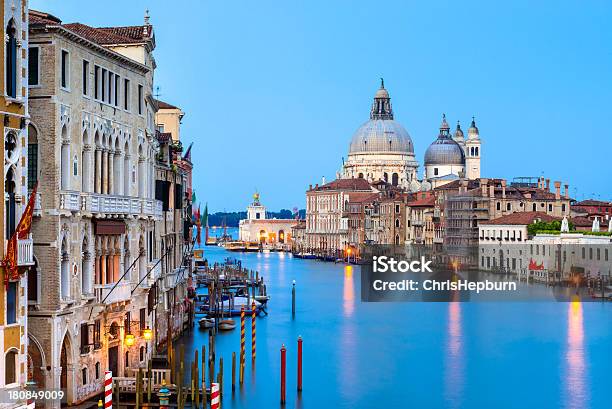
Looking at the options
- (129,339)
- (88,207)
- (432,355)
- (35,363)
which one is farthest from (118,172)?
(432,355)

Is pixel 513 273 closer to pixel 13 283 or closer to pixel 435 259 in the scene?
pixel 435 259

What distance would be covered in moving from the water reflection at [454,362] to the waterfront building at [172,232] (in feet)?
15.9

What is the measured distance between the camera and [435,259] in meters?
62.5

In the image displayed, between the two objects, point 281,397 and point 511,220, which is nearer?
point 281,397

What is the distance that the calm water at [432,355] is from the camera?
738 inches

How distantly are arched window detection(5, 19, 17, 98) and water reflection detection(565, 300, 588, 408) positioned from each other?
35.8ft

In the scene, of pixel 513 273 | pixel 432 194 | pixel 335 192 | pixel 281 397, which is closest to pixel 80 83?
pixel 281 397

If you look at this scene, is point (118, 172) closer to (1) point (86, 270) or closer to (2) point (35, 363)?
(1) point (86, 270)

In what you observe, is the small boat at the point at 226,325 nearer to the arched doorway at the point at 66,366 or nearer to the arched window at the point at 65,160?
the arched doorway at the point at 66,366

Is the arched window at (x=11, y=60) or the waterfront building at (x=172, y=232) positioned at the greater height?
the arched window at (x=11, y=60)

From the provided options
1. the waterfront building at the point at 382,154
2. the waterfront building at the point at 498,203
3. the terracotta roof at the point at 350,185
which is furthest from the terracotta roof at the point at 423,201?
the waterfront building at the point at 382,154

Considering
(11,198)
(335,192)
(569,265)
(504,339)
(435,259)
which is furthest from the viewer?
(335,192)

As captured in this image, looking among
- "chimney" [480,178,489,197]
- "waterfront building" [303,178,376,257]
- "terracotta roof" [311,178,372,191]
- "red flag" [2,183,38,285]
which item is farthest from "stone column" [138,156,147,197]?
"terracotta roof" [311,178,372,191]

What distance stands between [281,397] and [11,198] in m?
7.64
